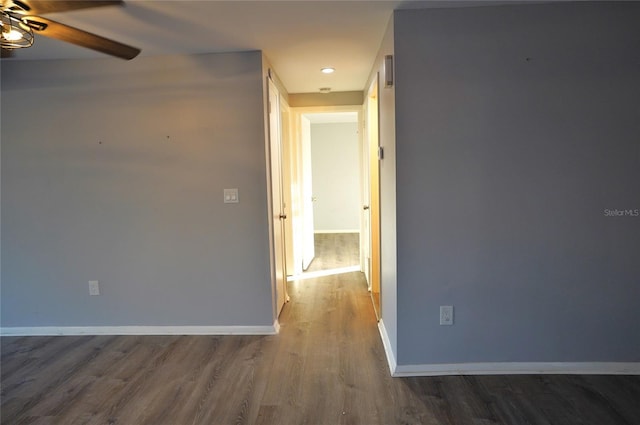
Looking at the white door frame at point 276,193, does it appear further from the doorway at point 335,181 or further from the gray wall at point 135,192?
the doorway at point 335,181

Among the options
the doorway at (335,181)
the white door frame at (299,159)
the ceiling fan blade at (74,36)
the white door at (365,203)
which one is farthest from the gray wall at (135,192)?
the doorway at (335,181)

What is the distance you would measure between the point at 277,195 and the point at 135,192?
45.7 inches

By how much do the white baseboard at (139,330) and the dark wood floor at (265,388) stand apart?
6 centimetres

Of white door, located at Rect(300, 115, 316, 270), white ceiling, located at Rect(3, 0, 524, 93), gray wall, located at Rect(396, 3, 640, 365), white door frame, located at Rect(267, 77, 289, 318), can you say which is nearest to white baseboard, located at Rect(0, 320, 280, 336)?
white door frame, located at Rect(267, 77, 289, 318)

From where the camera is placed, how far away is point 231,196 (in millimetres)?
2793

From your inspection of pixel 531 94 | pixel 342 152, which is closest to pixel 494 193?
pixel 531 94

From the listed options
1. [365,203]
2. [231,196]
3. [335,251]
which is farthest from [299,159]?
[335,251]

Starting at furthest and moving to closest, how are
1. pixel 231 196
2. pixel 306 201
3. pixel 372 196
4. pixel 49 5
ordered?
pixel 306 201, pixel 372 196, pixel 231 196, pixel 49 5

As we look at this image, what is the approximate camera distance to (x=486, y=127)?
209 cm

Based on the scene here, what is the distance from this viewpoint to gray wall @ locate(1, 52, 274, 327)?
274 cm

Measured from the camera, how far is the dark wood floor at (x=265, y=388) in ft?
6.23

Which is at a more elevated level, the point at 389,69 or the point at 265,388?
the point at 389,69

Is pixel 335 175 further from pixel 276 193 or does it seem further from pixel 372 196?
pixel 276 193

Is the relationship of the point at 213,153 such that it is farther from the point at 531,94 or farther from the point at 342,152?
the point at 342,152
